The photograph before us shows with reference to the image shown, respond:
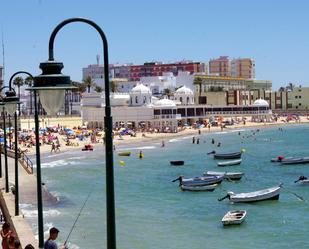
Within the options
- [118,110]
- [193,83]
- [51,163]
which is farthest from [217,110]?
[51,163]

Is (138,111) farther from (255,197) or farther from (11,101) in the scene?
(11,101)

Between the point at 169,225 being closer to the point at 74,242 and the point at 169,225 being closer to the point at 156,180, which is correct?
the point at 74,242

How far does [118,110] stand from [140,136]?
40.0 feet

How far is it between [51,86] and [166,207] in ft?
102

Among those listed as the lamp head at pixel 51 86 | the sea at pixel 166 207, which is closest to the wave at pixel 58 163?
the sea at pixel 166 207

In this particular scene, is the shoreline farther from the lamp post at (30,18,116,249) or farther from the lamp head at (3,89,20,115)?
the lamp post at (30,18,116,249)

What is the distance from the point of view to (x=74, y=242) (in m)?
26.8

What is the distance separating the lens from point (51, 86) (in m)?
7.00

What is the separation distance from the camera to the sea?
2792 centimetres

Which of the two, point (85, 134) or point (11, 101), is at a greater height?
point (11, 101)

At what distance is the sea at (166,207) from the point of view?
27922mm

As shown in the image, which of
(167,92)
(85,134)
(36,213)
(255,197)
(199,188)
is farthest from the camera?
(167,92)

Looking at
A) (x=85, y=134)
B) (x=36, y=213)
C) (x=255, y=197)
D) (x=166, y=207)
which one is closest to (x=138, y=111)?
(x=85, y=134)

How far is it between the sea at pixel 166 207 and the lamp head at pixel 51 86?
1948cm
